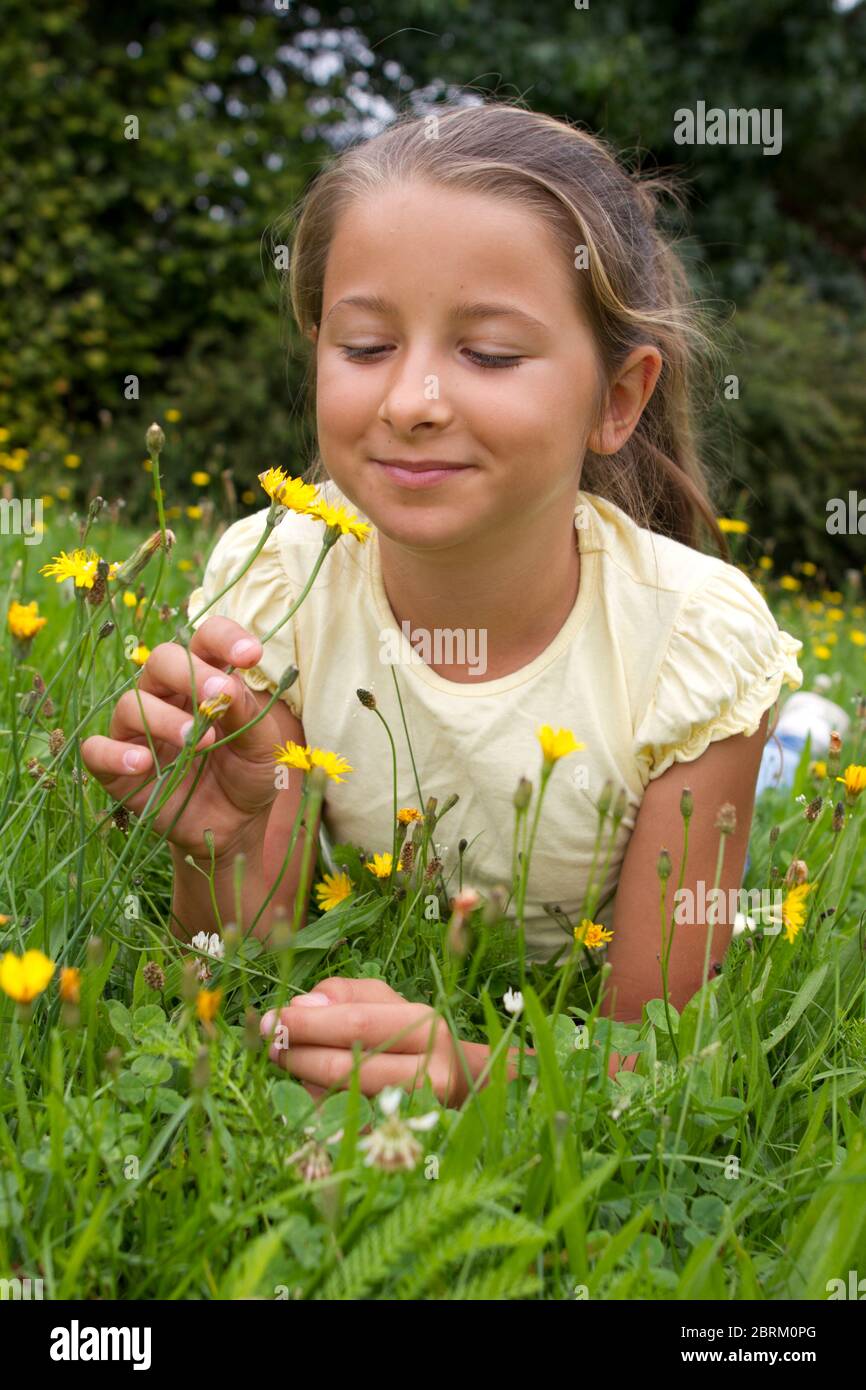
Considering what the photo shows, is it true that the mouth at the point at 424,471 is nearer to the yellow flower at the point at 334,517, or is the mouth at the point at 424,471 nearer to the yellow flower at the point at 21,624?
the yellow flower at the point at 334,517

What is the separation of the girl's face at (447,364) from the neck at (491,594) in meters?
0.13

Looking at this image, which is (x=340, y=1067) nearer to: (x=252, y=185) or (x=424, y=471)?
(x=424, y=471)

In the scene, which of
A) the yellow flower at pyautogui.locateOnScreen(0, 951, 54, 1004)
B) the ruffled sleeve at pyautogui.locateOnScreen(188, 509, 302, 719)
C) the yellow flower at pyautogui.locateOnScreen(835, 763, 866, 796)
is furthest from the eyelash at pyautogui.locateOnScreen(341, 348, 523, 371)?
the yellow flower at pyautogui.locateOnScreen(0, 951, 54, 1004)

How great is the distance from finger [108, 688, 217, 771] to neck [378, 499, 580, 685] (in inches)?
16.5

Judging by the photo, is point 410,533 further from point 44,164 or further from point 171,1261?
point 44,164

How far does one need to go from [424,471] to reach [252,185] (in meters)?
5.37

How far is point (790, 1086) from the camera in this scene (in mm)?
1245

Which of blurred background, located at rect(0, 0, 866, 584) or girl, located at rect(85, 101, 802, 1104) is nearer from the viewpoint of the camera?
girl, located at rect(85, 101, 802, 1104)

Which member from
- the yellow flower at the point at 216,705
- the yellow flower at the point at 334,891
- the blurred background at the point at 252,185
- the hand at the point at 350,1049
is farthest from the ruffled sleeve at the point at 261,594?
the blurred background at the point at 252,185

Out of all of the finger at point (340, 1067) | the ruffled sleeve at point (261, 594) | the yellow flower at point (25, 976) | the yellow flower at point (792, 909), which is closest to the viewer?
the yellow flower at point (25, 976)

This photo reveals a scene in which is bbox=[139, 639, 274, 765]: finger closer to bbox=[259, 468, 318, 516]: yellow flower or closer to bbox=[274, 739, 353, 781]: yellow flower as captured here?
bbox=[274, 739, 353, 781]: yellow flower

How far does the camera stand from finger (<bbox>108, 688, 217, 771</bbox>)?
1.24 metres

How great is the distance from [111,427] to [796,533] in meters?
3.49

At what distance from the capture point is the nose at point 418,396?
1325mm
